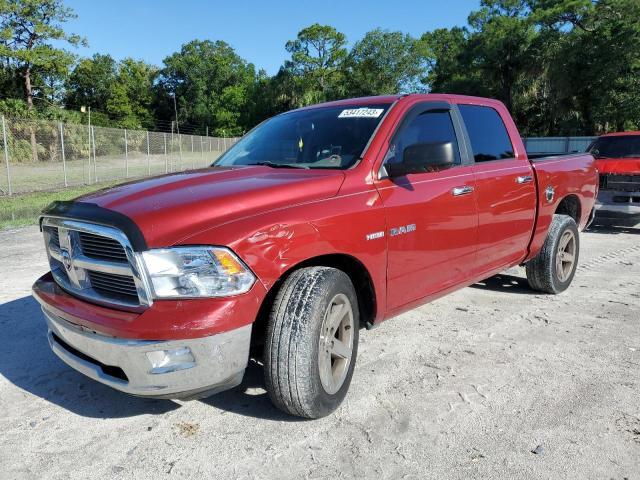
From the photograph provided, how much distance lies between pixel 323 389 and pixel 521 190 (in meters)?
2.76

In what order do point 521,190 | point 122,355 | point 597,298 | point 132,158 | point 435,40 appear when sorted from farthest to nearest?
point 435,40, point 132,158, point 597,298, point 521,190, point 122,355

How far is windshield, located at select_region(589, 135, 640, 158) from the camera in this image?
9.95m

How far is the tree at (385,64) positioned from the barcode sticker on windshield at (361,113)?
60.9 metres

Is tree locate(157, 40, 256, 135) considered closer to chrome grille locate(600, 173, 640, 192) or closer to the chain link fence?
the chain link fence

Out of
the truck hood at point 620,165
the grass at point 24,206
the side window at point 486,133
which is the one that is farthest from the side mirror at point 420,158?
the grass at point 24,206

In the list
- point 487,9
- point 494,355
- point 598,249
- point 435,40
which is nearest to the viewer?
point 494,355

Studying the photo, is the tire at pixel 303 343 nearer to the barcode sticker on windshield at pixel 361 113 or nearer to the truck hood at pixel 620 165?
the barcode sticker on windshield at pixel 361 113

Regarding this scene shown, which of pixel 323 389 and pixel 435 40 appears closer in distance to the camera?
pixel 323 389

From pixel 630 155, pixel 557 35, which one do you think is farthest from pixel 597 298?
pixel 557 35

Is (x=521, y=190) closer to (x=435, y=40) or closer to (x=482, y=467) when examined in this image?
(x=482, y=467)

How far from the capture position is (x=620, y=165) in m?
9.41

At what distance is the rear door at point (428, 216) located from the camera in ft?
10.8

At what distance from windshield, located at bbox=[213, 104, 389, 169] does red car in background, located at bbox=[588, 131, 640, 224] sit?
749 cm

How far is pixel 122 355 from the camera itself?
2.43 m
